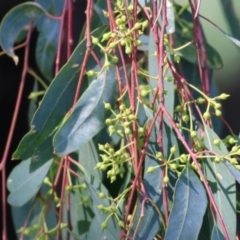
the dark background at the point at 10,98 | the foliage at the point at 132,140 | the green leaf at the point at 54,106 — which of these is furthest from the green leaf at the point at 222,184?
the dark background at the point at 10,98

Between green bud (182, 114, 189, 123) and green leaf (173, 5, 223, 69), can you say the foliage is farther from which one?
green leaf (173, 5, 223, 69)

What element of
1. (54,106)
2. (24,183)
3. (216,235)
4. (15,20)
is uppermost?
(15,20)

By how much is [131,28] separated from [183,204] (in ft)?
0.85

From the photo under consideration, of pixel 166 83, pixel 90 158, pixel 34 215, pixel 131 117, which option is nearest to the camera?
pixel 131 117

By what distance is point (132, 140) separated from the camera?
0.97 m

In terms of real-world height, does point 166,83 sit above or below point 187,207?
above

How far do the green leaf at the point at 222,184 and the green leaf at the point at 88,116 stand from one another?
0.52 feet

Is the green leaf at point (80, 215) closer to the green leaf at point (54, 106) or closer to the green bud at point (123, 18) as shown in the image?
the green leaf at point (54, 106)

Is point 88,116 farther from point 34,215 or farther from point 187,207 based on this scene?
point 34,215

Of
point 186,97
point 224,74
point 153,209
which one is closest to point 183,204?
point 153,209

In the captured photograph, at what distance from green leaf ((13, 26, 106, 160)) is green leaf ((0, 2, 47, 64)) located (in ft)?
0.47

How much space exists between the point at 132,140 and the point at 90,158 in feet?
0.76

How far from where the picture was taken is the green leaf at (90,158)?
1.18m

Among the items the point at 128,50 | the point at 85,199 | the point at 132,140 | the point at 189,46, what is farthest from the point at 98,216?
the point at 189,46
